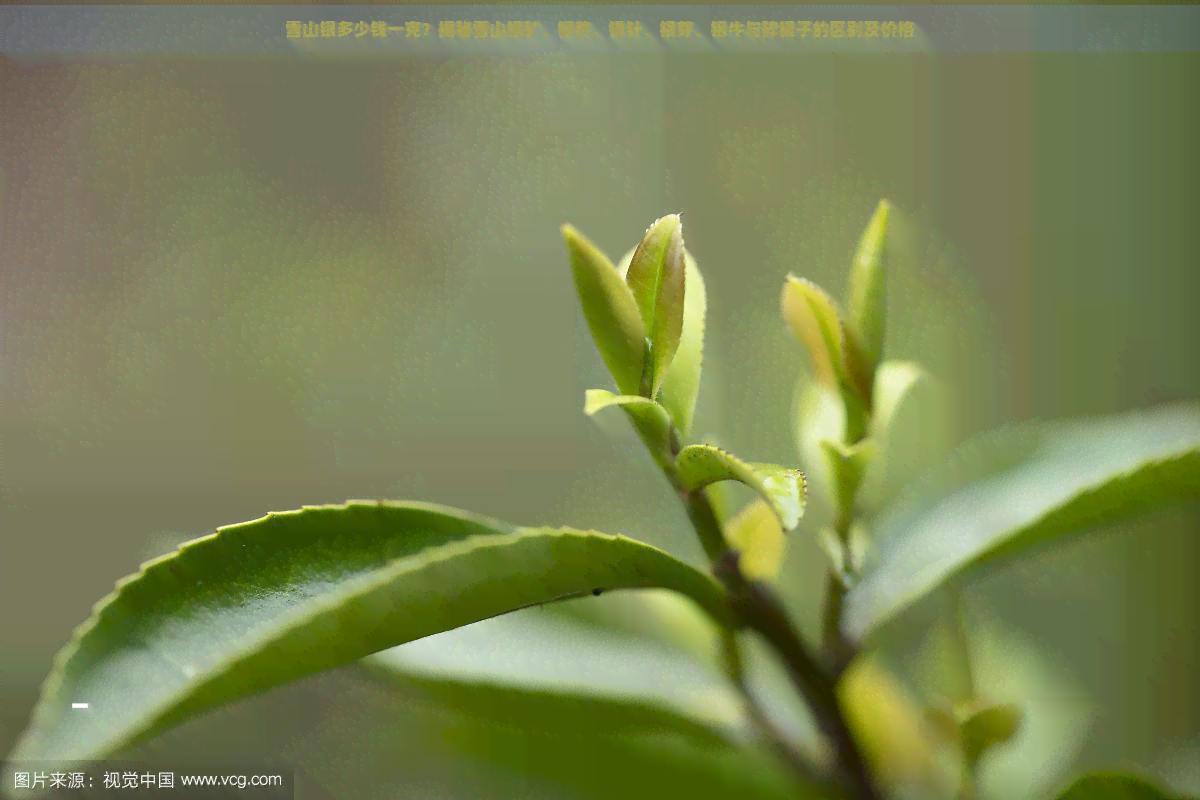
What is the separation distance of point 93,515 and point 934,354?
145 cm

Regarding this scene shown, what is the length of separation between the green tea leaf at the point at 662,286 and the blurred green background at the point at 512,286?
50 centimetres

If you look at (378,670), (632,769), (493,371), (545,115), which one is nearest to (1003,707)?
(632,769)

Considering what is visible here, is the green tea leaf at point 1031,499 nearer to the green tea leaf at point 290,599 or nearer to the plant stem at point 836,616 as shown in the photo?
the plant stem at point 836,616

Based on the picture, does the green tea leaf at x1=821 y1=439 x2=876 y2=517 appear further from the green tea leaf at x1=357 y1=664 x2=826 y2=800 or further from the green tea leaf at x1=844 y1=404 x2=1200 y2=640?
the green tea leaf at x1=357 y1=664 x2=826 y2=800

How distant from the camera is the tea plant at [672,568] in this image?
0.43m

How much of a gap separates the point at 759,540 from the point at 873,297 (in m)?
0.17

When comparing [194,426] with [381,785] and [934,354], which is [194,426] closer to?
[381,785]

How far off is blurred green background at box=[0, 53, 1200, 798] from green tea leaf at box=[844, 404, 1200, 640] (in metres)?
0.27

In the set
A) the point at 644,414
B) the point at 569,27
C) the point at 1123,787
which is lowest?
the point at 1123,787

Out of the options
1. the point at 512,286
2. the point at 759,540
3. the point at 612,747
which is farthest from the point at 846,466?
the point at 512,286

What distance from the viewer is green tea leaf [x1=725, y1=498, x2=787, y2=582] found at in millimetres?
572

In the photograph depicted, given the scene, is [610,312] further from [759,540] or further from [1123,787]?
[1123,787]

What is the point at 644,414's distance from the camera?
471 mm

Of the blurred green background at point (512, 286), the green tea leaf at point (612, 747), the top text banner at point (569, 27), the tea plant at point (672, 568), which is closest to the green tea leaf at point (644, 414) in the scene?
the tea plant at point (672, 568)
